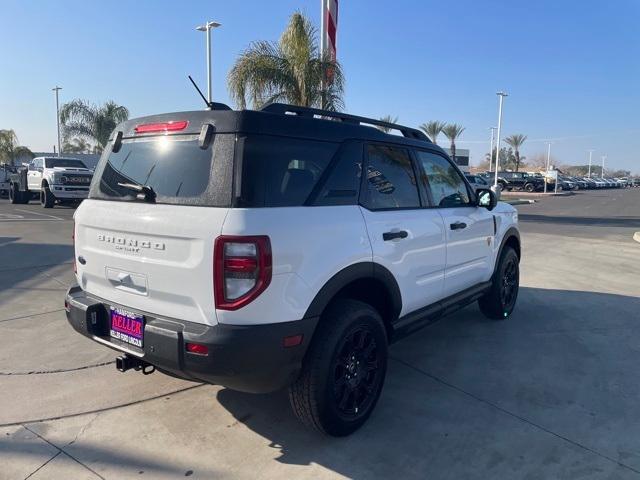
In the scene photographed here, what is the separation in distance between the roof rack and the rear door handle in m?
0.82

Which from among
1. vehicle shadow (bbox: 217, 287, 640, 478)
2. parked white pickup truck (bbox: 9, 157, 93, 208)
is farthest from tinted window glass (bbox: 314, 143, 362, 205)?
parked white pickup truck (bbox: 9, 157, 93, 208)

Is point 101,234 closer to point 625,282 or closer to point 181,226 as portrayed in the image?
point 181,226

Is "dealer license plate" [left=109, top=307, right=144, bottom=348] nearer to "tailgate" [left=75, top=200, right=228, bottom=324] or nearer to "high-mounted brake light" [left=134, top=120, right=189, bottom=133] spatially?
"tailgate" [left=75, top=200, right=228, bottom=324]

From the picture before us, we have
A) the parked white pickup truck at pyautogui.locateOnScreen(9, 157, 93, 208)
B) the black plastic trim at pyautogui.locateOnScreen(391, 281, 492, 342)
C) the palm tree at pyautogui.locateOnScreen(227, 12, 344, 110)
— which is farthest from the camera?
the parked white pickup truck at pyautogui.locateOnScreen(9, 157, 93, 208)

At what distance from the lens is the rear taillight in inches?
101

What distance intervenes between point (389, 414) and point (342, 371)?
0.61m

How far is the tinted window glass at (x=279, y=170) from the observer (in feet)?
8.81

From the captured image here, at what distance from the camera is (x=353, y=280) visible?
10.1 ft

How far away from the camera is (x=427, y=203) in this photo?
13.3ft

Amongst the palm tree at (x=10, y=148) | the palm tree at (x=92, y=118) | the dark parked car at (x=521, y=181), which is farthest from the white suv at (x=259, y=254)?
the palm tree at (x=10, y=148)

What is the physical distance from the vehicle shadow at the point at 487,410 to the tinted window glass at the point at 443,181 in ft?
4.58

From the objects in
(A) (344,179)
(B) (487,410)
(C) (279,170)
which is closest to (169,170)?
(C) (279,170)

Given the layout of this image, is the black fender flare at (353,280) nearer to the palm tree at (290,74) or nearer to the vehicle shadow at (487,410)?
the vehicle shadow at (487,410)

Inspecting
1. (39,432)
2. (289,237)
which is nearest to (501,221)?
(289,237)
